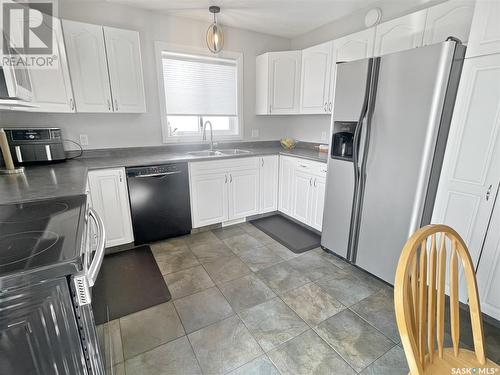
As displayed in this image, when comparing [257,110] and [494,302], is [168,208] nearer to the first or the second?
[257,110]

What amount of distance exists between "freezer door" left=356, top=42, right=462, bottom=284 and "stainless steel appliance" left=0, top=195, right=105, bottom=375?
75.0 inches

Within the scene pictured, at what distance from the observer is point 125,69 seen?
8.03 ft

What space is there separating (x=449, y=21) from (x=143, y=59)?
2818 millimetres

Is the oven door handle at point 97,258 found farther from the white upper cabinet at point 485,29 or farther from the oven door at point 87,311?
the white upper cabinet at point 485,29

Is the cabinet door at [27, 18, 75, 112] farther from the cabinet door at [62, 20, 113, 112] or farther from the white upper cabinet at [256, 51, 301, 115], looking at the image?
the white upper cabinet at [256, 51, 301, 115]

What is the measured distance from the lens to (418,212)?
5.83 feet

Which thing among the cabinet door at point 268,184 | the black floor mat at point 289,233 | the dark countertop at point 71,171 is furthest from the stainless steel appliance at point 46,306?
the cabinet door at point 268,184

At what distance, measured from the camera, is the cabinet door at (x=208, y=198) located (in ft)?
9.26

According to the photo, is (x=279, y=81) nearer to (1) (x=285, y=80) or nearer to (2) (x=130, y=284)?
(1) (x=285, y=80)

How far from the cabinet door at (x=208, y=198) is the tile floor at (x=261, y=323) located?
22.1 inches

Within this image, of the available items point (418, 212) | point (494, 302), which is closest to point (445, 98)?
point (418, 212)

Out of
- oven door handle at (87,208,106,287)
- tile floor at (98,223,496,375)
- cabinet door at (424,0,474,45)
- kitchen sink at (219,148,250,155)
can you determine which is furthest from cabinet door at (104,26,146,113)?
cabinet door at (424,0,474,45)

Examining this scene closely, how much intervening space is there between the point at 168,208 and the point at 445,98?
2.52 metres

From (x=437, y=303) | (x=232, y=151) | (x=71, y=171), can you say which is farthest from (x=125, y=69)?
(x=437, y=303)
